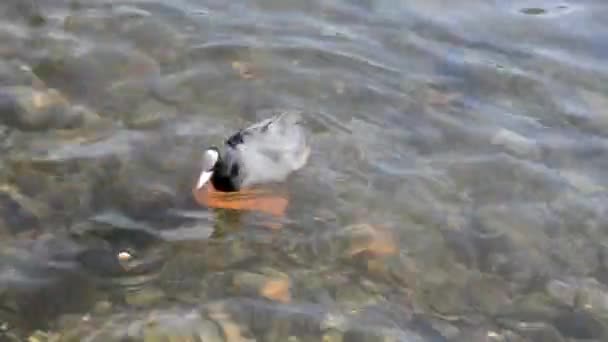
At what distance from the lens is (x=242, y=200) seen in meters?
7.44

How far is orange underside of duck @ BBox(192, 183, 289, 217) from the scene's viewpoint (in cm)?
729

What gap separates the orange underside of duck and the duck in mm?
42

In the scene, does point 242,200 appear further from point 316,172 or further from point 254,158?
point 316,172

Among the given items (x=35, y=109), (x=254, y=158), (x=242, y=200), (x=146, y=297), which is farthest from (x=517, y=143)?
(x=35, y=109)

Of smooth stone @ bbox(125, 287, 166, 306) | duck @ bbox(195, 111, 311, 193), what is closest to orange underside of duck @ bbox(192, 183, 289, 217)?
duck @ bbox(195, 111, 311, 193)

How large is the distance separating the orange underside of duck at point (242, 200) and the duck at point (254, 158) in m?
0.04

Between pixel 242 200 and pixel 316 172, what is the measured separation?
76cm

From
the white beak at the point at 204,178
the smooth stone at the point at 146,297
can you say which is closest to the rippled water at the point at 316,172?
the smooth stone at the point at 146,297

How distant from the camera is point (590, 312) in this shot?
655 centimetres

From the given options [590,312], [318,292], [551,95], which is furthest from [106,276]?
[551,95]

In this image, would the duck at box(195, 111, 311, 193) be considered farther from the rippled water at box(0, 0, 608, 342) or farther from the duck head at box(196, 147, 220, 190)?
the rippled water at box(0, 0, 608, 342)

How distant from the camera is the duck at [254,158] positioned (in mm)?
7379

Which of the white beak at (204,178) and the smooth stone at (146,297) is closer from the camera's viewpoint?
the smooth stone at (146,297)

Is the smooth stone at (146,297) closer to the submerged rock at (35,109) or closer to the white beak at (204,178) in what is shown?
the white beak at (204,178)
